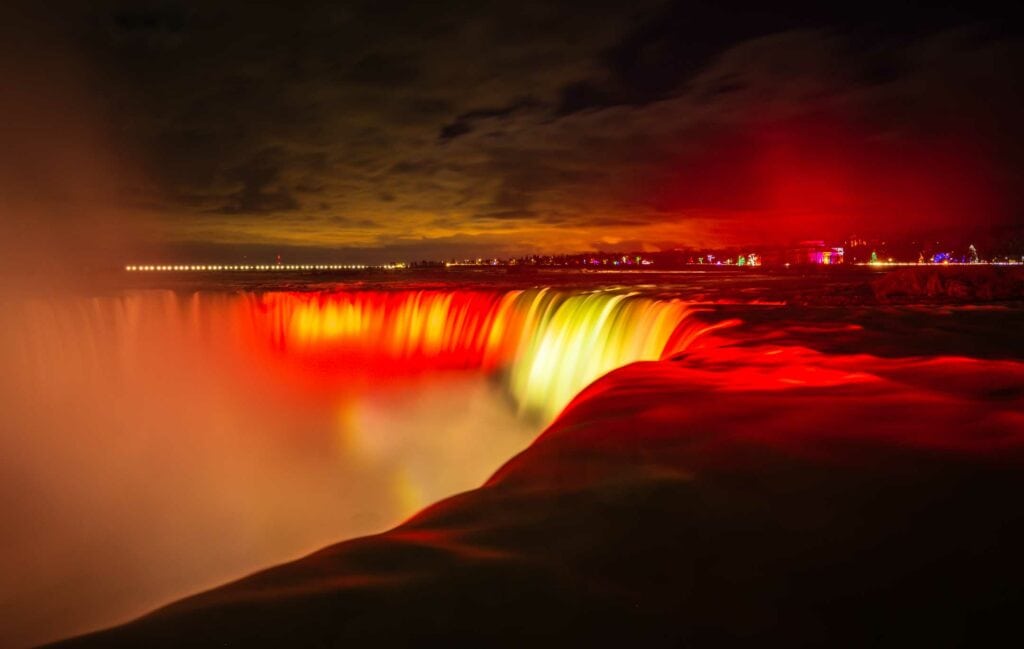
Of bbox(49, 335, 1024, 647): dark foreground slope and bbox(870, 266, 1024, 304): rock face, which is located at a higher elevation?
bbox(870, 266, 1024, 304): rock face

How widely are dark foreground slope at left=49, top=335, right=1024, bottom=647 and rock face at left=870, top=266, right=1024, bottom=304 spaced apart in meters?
13.8

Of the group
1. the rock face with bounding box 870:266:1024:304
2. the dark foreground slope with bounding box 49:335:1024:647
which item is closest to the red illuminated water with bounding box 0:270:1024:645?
the dark foreground slope with bounding box 49:335:1024:647

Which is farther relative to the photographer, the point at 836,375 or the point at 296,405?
the point at 296,405

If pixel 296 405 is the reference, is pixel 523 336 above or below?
above

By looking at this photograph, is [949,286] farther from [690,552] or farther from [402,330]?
[402,330]

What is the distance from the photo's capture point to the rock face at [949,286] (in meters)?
16.6

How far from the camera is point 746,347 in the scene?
8.55 metres

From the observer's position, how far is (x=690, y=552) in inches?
112

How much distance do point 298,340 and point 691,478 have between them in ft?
84.1

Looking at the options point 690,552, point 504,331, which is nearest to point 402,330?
point 504,331

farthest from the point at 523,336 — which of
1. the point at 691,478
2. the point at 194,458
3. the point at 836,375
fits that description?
the point at 691,478

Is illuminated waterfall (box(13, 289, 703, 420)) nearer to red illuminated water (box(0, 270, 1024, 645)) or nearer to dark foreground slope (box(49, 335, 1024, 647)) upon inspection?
red illuminated water (box(0, 270, 1024, 645))

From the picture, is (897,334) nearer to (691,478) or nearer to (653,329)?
(653,329)

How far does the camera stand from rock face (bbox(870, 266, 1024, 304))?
16641mm
